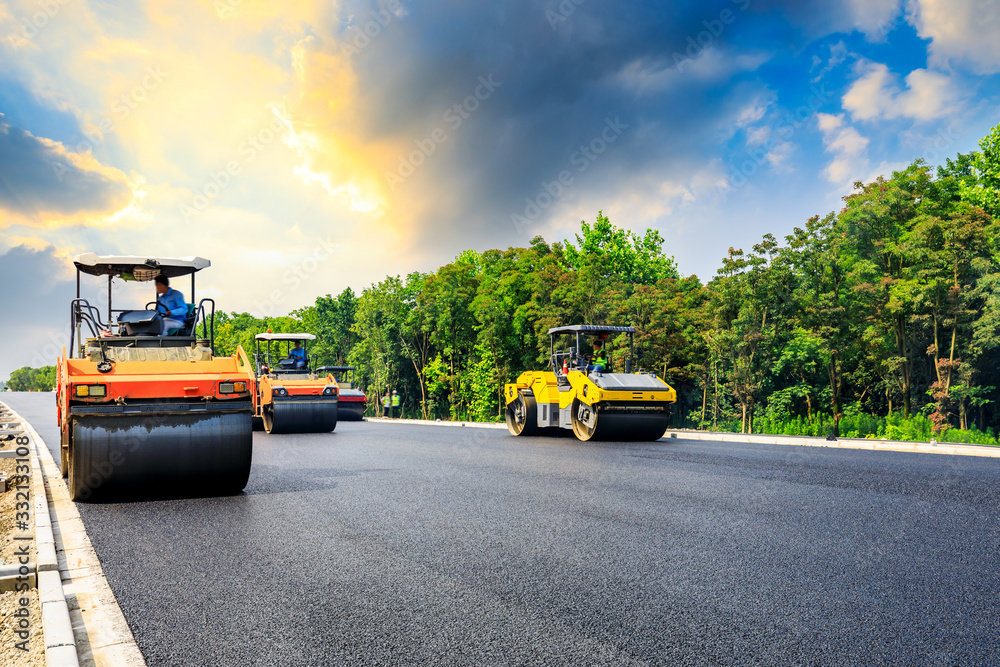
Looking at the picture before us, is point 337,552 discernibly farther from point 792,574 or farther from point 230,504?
point 792,574

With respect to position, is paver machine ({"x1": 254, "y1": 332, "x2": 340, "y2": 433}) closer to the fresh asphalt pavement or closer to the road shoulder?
the fresh asphalt pavement

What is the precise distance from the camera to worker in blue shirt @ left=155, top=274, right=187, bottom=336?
807 centimetres

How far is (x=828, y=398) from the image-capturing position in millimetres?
32750

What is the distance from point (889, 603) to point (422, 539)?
3.05 m

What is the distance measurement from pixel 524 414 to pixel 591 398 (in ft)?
10.2

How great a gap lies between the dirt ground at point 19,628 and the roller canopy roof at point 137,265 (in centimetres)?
483

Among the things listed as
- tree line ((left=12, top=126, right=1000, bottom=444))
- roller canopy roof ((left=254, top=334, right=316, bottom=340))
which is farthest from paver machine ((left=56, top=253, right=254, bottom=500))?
tree line ((left=12, top=126, right=1000, bottom=444))

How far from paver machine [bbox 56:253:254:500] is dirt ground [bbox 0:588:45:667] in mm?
2747

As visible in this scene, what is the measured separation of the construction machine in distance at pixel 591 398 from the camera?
14.2 metres

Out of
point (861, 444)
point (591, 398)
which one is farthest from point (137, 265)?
point (861, 444)

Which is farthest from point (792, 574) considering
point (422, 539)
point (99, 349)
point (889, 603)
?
point (99, 349)

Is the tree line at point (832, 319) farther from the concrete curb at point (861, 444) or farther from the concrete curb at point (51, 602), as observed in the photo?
the concrete curb at point (51, 602)

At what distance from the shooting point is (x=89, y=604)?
383cm

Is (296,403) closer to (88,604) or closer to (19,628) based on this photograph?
(88,604)
